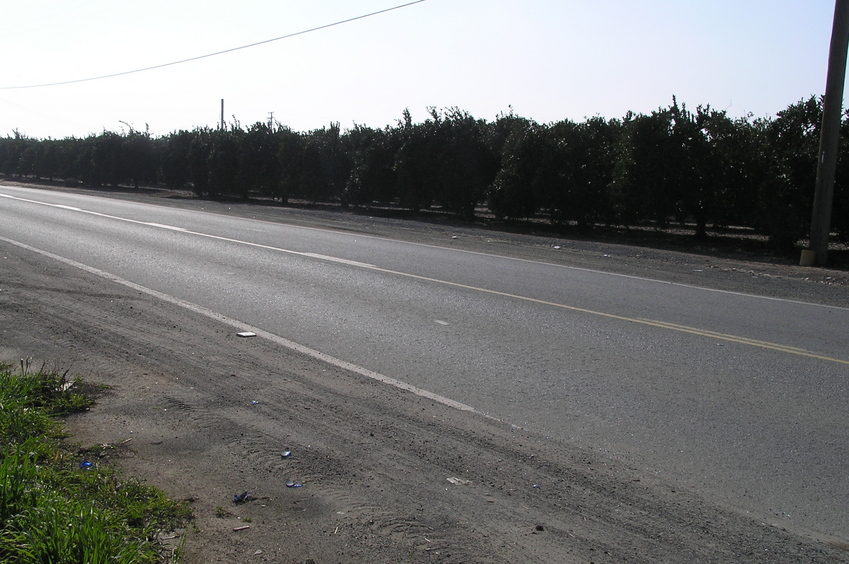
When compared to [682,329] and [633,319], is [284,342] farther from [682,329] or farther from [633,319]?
[682,329]

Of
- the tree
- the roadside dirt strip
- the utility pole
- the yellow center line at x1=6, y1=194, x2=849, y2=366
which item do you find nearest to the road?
the yellow center line at x1=6, y1=194, x2=849, y2=366

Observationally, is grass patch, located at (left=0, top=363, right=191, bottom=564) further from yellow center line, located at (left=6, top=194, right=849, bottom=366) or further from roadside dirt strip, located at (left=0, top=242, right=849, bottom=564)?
yellow center line, located at (left=6, top=194, right=849, bottom=366)

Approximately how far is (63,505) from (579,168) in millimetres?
23124

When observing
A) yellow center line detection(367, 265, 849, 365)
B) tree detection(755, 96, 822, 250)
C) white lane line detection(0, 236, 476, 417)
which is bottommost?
white lane line detection(0, 236, 476, 417)

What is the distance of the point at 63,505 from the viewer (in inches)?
140

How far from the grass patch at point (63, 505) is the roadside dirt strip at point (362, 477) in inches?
7.5

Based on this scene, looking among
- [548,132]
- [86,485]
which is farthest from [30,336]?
[548,132]

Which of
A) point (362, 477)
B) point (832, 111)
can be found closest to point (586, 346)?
point (362, 477)

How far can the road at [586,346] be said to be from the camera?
503 centimetres

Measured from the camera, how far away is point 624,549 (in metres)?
3.69

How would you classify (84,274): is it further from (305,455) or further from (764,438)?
(764,438)

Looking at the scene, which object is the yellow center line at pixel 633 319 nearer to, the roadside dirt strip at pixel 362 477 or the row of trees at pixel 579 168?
the roadside dirt strip at pixel 362 477

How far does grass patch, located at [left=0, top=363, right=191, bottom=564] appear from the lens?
3.15 meters

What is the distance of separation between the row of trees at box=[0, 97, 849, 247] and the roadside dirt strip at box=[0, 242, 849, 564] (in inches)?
650
